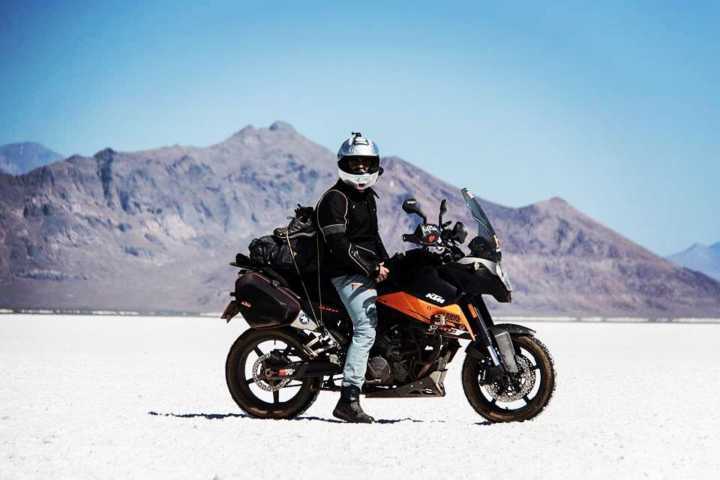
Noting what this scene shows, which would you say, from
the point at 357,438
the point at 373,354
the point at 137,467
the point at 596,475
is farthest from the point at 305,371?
the point at 596,475

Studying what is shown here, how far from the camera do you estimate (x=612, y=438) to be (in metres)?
9.62

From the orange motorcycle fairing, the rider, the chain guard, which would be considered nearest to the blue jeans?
the rider

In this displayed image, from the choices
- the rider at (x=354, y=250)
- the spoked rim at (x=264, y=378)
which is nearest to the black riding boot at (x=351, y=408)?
the rider at (x=354, y=250)

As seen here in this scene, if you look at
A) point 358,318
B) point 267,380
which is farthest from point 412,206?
point 267,380

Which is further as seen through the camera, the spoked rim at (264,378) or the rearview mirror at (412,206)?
the spoked rim at (264,378)

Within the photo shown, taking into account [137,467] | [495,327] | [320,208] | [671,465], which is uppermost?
[320,208]

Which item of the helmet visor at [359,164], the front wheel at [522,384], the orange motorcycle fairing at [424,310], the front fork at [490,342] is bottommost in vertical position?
the front wheel at [522,384]

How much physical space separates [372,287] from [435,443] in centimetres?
180

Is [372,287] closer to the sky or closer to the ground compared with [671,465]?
closer to the sky

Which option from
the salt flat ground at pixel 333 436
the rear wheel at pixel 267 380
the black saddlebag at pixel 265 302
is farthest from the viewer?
the rear wheel at pixel 267 380

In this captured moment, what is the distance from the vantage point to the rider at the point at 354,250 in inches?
390

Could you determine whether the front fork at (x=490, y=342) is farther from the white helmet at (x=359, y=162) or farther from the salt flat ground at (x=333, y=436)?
the white helmet at (x=359, y=162)

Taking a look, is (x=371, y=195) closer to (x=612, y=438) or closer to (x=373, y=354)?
(x=373, y=354)

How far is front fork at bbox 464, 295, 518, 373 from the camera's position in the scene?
10.0 m
